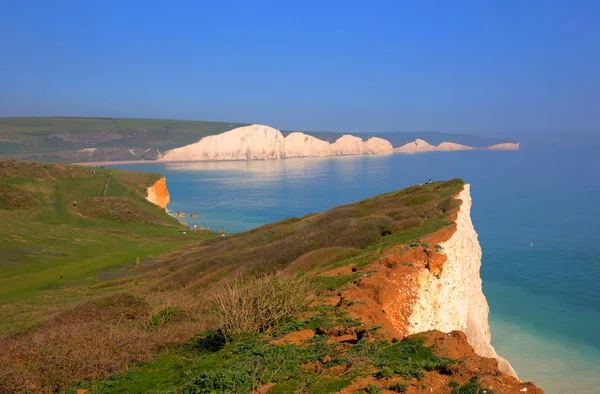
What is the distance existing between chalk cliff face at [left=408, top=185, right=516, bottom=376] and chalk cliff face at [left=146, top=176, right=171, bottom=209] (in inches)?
2164

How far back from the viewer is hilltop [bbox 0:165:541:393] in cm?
559

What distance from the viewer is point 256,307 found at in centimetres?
785

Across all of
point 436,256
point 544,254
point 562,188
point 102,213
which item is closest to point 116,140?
point 102,213

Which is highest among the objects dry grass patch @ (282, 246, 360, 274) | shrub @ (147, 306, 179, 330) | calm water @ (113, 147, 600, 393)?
dry grass patch @ (282, 246, 360, 274)

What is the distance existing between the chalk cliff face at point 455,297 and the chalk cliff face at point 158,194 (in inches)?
2164

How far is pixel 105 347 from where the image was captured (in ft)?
24.7

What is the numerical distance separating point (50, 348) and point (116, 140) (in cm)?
19200

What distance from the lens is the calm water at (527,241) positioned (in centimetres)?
2093

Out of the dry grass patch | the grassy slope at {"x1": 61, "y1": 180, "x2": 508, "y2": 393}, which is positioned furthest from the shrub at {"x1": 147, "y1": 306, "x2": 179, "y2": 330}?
the dry grass patch

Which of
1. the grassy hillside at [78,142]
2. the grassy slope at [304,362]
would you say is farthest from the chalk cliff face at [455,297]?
the grassy hillside at [78,142]

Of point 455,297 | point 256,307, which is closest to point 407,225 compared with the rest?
point 455,297

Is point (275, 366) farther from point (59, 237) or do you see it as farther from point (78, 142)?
point (78, 142)

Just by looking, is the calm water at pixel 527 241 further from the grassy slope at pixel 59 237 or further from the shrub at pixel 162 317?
the shrub at pixel 162 317

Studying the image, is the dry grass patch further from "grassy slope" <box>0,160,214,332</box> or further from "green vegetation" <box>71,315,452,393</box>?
"grassy slope" <box>0,160,214,332</box>
